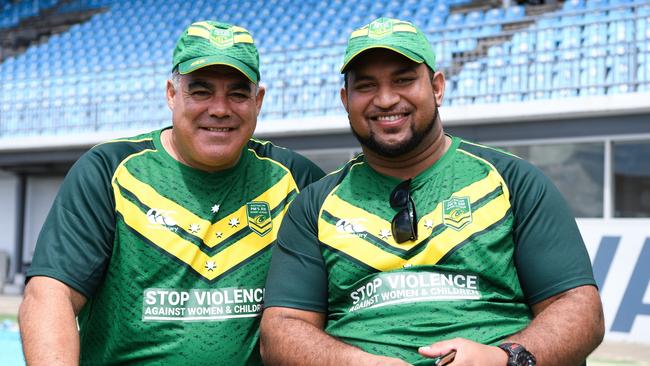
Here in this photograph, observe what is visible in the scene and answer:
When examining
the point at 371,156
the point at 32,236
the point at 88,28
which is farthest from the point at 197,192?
the point at 88,28

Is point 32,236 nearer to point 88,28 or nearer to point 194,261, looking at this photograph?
point 88,28

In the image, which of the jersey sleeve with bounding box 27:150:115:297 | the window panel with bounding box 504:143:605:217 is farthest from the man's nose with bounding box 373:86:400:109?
the window panel with bounding box 504:143:605:217

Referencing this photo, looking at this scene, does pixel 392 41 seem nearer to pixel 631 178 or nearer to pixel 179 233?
pixel 179 233

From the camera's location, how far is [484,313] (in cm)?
241

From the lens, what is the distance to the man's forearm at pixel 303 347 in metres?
2.31

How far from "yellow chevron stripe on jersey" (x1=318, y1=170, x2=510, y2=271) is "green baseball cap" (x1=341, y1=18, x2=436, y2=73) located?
16.8 inches

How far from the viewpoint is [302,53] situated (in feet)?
43.2

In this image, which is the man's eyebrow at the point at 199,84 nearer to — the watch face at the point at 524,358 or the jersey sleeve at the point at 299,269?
the jersey sleeve at the point at 299,269

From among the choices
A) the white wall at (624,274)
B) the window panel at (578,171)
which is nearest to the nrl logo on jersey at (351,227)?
the white wall at (624,274)

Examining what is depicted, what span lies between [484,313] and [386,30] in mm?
899

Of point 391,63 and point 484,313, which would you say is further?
point 391,63

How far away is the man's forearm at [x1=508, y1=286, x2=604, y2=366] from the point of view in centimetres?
226

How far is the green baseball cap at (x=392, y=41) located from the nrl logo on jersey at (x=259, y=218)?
1.87 feet

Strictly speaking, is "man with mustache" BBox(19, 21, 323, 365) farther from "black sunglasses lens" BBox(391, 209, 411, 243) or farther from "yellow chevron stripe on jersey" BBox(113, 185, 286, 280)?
"black sunglasses lens" BBox(391, 209, 411, 243)
